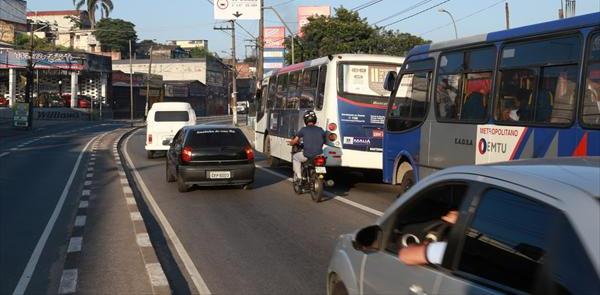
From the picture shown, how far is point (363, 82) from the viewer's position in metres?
14.2

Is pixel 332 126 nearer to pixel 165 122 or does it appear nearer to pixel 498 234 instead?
pixel 165 122

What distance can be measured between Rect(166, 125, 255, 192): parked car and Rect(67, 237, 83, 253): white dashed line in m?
4.76

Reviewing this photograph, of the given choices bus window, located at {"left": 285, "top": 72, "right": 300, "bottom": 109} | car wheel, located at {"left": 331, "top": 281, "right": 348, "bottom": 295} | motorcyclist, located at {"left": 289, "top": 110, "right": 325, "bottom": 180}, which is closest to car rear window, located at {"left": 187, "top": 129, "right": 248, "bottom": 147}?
motorcyclist, located at {"left": 289, "top": 110, "right": 325, "bottom": 180}

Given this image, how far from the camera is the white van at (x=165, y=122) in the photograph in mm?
22703

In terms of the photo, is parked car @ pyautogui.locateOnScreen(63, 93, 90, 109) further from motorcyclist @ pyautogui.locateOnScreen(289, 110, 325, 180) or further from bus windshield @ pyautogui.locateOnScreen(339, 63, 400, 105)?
motorcyclist @ pyautogui.locateOnScreen(289, 110, 325, 180)

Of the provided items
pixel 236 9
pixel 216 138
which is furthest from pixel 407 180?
pixel 236 9

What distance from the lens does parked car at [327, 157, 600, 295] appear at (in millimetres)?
2305

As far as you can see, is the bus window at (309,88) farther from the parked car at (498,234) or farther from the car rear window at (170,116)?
the parked car at (498,234)

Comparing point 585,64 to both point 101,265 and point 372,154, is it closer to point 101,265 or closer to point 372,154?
point 101,265

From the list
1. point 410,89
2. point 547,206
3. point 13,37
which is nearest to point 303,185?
point 410,89

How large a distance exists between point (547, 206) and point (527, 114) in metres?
5.60

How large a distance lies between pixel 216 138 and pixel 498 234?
11.3 meters

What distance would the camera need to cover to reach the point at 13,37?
271ft

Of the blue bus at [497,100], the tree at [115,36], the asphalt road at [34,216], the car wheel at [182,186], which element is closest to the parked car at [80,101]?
the asphalt road at [34,216]
